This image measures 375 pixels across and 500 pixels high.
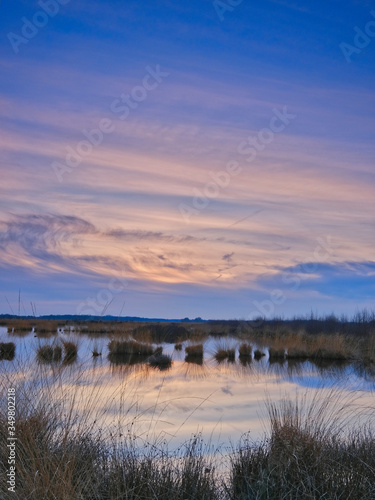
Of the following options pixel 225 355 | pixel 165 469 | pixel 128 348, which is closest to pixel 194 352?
pixel 225 355

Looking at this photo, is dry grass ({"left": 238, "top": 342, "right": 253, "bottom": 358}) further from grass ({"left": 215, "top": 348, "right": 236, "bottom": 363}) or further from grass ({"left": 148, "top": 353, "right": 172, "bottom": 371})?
grass ({"left": 148, "top": 353, "right": 172, "bottom": 371})

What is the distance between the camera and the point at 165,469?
501cm

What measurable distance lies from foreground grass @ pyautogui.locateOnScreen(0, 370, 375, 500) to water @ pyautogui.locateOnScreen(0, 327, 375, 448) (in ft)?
1.28

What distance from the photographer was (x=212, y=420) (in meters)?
8.74

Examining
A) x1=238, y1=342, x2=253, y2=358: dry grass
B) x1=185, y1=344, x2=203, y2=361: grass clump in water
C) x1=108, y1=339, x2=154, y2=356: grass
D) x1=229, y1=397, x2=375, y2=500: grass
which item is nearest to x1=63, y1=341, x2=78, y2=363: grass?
x1=229, y1=397, x2=375, y2=500: grass

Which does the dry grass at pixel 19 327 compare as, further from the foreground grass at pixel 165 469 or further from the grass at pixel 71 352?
the foreground grass at pixel 165 469

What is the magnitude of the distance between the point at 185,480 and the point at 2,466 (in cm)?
162

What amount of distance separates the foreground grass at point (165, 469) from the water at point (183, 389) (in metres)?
0.39

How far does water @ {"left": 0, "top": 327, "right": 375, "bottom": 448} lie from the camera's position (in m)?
6.36

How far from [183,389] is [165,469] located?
6912 millimetres

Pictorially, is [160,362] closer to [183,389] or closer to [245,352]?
[183,389]

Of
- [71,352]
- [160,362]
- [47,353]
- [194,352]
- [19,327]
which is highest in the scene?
[47,353]

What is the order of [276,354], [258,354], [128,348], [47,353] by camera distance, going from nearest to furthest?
1. [47,353]
2. [128,348]
3. [276,354]
4. [258,354]

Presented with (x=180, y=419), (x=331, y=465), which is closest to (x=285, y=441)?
(x=331, y=465)
